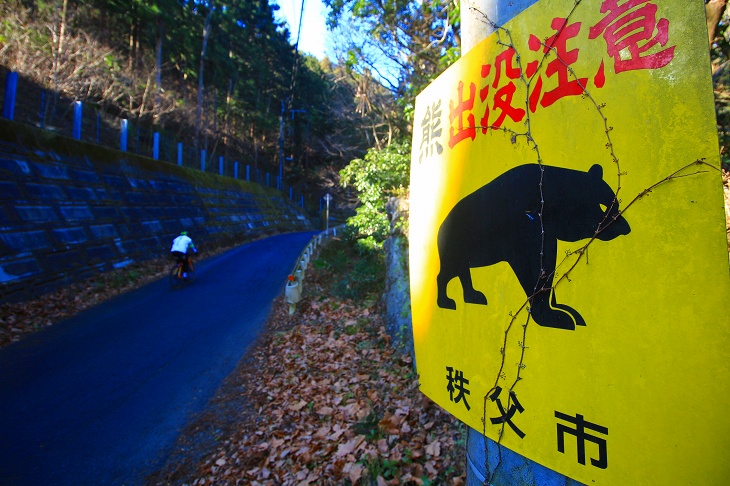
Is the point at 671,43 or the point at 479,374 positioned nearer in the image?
the point at 671,43

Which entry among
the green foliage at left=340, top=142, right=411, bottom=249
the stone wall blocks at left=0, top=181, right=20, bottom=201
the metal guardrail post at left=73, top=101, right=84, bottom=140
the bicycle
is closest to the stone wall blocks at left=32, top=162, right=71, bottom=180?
the stone wall blocks at left=0, top=181, right=20, bottom=201

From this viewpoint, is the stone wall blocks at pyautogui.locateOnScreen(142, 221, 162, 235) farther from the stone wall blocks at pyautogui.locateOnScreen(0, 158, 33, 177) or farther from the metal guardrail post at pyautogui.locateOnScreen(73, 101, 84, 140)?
the stone wall blocks at pyautogui.locateOnScreen(0, 158, 33, 177)

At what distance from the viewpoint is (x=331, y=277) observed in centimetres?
1257

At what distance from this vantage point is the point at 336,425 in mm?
4340

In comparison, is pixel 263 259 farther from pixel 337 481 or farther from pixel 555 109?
pixel 555 109

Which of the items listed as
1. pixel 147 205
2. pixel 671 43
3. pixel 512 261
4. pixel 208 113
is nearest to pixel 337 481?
pixel 512 261

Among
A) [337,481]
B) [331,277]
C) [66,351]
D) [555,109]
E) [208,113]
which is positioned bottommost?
[337,481]

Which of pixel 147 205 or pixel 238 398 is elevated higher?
pixel 147 205

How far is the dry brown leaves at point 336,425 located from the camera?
135 inches

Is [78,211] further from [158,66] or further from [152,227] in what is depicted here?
[158,66]

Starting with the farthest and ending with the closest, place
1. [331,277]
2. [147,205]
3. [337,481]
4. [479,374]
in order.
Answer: [147,205]
[331,277]
[337,481]
[479,374]

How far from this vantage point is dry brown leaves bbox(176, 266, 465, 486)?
3424 mm

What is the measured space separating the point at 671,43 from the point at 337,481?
149 inches

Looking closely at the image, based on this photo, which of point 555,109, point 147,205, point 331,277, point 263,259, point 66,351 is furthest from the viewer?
point 263,259
